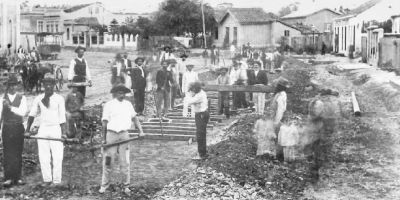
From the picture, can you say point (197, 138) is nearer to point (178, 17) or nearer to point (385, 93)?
point (385, 93)

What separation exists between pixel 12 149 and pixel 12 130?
286 mm

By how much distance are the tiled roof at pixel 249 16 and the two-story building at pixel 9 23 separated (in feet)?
81.5

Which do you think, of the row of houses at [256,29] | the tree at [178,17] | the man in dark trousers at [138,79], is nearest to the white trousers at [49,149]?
the man in dark trousers at [138,79]

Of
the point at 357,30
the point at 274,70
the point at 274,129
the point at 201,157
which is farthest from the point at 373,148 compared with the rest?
the point at 357,30

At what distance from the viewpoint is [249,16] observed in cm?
5481

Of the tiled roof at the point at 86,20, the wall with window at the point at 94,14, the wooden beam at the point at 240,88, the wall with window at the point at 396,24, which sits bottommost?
the wooden beam at the point at 240,88

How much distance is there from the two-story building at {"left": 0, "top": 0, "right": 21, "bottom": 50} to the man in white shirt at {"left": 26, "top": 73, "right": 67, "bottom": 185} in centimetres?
2487

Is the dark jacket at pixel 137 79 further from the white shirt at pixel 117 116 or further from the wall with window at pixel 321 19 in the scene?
the wall with window at pixel 321 19

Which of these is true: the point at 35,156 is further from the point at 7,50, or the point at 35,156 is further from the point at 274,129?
the point at 7,50

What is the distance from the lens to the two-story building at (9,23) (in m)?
32.0

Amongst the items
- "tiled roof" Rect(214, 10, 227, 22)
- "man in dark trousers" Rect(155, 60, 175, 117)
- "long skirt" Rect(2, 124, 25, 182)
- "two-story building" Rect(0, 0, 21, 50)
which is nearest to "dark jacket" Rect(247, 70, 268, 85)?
"man in dark trousers" Rect(155, 60, 175, 117)

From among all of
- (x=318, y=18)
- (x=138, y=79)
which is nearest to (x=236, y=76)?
(x=138, y=79)

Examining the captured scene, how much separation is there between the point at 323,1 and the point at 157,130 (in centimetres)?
6426

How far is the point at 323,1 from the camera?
73.9m
